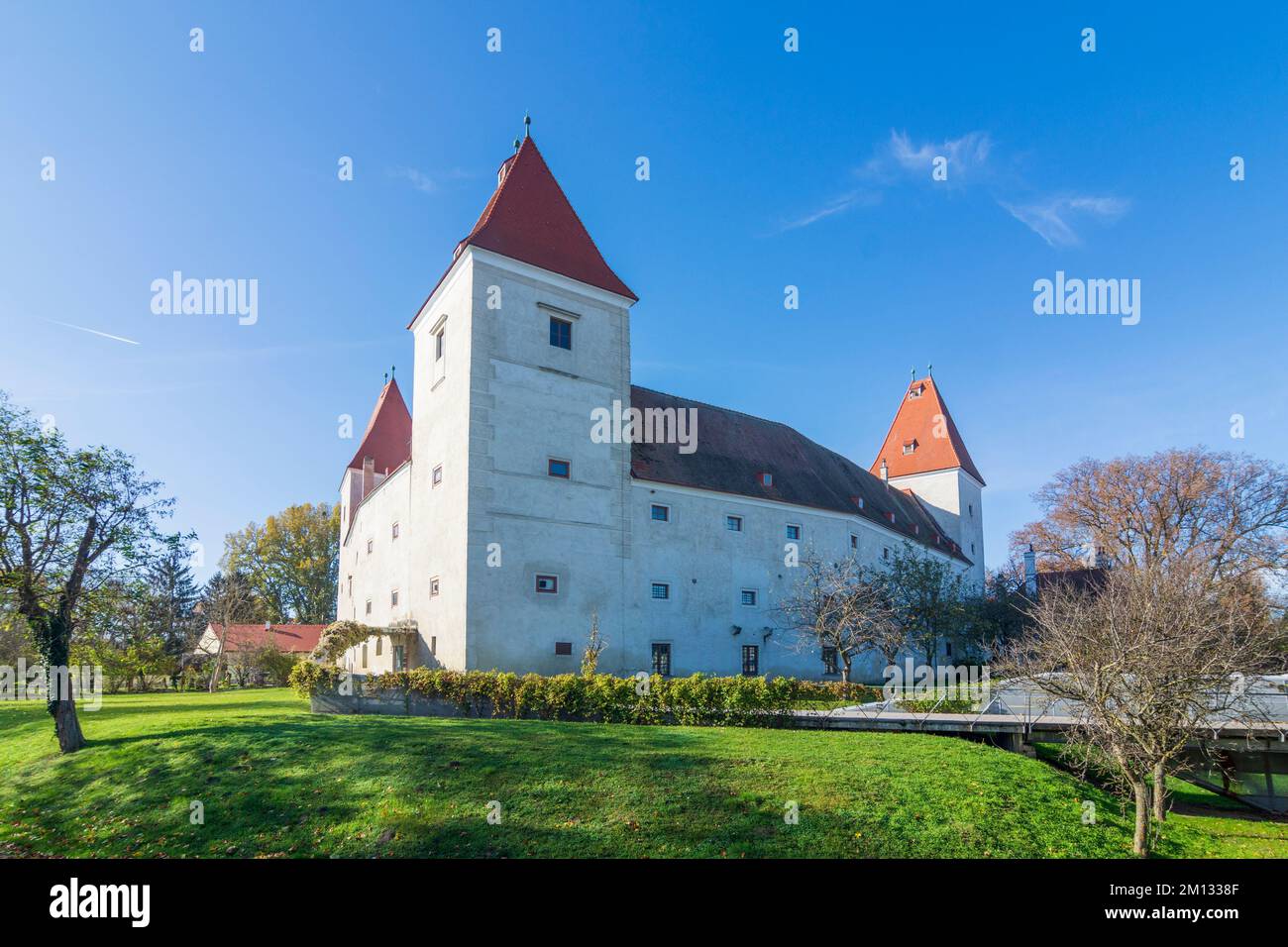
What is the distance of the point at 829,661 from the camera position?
29000mm

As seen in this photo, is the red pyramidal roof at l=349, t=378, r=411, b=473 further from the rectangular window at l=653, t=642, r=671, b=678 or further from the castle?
the rectangular window at l=653, t=642, r=671, b=678

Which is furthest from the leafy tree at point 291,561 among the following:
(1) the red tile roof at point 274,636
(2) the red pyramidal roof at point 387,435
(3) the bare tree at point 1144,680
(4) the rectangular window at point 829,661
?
(3) the bare tree at point 1144,680

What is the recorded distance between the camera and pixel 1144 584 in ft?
48.3

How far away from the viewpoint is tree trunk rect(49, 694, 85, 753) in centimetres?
1397

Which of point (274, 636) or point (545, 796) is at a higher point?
point (545, 796)

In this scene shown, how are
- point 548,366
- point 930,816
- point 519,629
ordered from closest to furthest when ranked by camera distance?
point 930,816 → point 519,629 → point 548,366

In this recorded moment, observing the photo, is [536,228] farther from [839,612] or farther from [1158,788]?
[1158,788]

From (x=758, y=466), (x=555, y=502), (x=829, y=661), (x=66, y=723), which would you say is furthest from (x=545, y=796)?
(x=758, y=466)

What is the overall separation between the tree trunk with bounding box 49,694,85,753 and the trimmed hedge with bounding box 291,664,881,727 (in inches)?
269

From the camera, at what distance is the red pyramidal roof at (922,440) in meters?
49.4

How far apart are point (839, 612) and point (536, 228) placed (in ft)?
55.7
